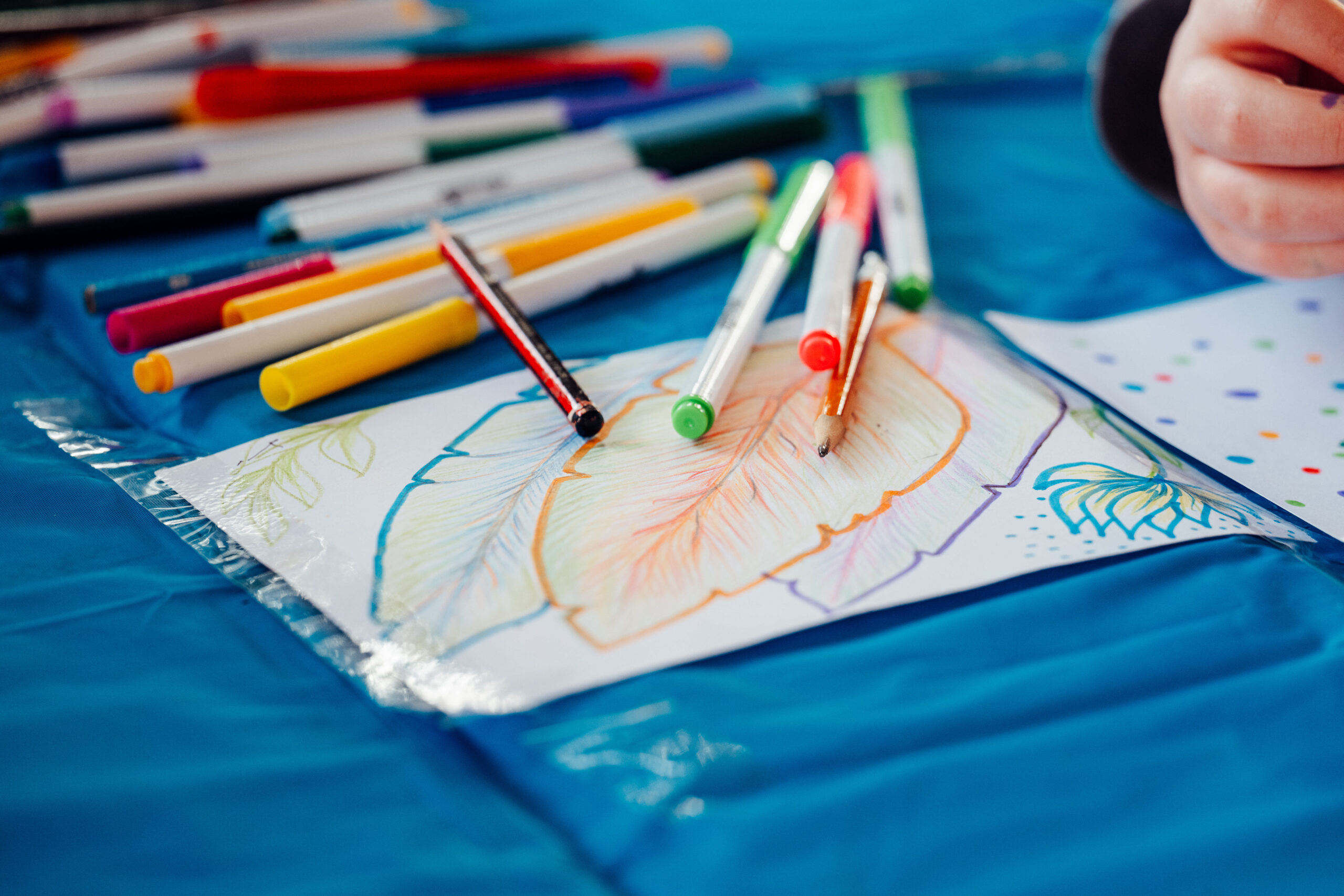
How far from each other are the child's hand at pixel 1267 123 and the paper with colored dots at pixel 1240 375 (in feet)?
0.12

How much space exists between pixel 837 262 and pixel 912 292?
0.12 ft

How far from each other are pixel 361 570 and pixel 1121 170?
1.52 feet

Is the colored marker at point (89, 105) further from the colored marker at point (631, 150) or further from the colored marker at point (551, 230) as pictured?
the colored marker at point (551, 230)

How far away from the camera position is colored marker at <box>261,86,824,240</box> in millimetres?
497

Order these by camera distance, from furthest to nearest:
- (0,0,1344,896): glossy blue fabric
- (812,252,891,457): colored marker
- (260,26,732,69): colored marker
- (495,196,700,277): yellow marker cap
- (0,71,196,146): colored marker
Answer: (260,26,732,69): colored marker, (0,71,196,146): colored marker, (495,196,700,277): yellow marker cap, (812,252,891,457): colored marker, (0,0,1344,896): glossy blue fabric

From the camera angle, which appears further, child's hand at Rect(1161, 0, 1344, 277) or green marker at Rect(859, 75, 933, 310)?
green marker at Rect(859, 75, 933, 310)

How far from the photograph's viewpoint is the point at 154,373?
365 millimetres

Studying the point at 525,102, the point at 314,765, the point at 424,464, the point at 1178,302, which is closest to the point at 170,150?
the point at 525,102

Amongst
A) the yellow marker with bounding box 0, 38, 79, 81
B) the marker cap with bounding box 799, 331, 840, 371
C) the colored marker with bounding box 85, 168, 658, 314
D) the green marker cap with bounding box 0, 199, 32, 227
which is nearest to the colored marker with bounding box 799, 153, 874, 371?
the marker cap with bounding box 799, 331, 840, 371

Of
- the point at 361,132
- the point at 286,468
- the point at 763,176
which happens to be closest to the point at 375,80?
the point at 361,132

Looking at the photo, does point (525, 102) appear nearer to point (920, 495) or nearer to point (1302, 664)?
point (920, 495)

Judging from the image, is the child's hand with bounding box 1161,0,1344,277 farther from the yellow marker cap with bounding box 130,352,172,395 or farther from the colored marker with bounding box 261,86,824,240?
the yellow marker cap with bounding box 130,352,172,395

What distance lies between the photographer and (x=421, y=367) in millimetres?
405

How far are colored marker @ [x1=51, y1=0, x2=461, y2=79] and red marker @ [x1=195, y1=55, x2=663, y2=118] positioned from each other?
0.03 metres
